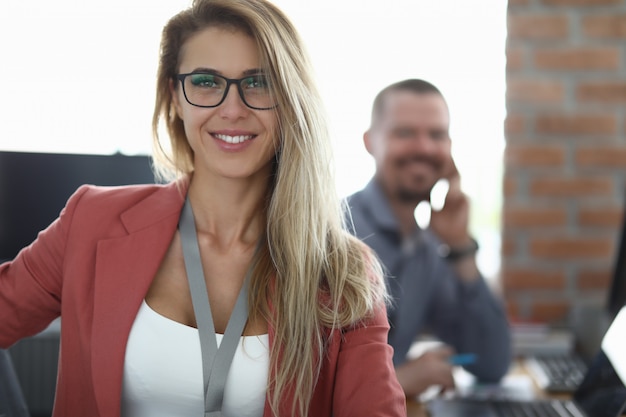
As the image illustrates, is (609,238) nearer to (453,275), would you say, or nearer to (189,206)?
(453,275)

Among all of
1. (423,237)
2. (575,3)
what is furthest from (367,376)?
(575,3)

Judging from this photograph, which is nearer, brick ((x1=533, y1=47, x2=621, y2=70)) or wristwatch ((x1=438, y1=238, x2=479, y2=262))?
wristwatch ((x1=438, y1=238, x2=479, y2=262))

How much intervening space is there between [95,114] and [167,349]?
3.84ft

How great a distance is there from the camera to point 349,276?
1423mm

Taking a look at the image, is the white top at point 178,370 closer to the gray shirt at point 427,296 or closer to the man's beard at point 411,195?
the gray shirt at point 427,296

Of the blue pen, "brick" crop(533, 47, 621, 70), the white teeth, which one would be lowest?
the blue pen

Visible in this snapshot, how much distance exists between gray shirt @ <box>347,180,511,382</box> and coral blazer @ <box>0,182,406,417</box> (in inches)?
21.4

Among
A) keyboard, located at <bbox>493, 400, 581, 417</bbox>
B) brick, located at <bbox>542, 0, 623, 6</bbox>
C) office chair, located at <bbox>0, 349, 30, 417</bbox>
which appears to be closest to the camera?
office chair, located at <bbox>0, 349, 30, 417</bbox>

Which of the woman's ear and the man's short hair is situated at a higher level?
the man's short hair

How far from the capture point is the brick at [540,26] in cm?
232

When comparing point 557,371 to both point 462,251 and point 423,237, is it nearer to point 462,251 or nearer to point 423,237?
point 462,251

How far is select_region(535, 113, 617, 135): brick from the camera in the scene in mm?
2348

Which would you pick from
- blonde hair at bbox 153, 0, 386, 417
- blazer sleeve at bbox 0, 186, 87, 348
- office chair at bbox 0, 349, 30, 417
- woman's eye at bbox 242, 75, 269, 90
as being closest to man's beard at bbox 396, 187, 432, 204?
blonde hair at bbox 153, 0, 386, 417

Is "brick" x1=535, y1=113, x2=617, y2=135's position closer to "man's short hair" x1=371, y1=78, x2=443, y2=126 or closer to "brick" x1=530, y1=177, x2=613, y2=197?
"brick" x1=530, y1=177, x2=613, y2=197
